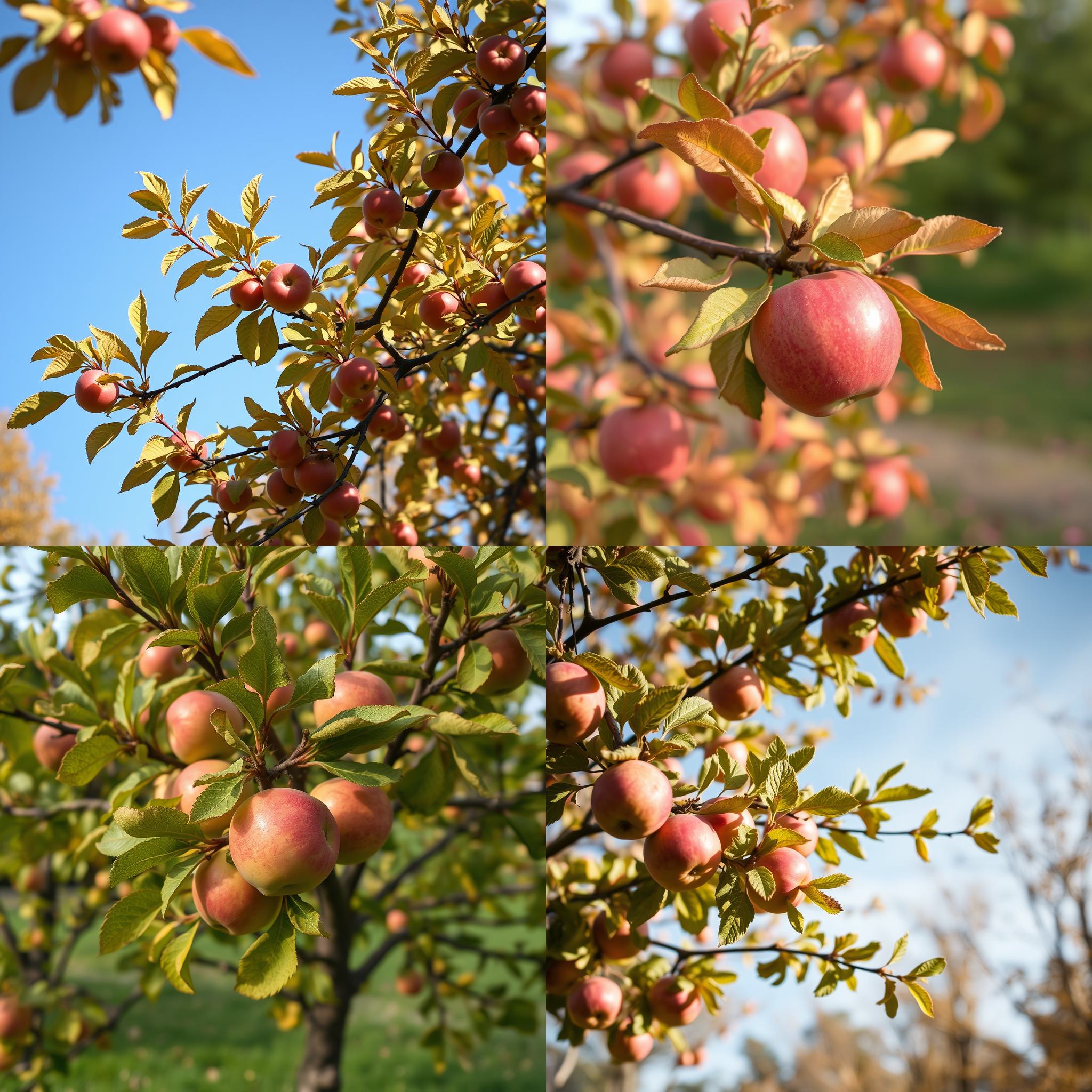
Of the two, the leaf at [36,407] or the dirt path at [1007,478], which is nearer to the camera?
the leaf at [36,407]

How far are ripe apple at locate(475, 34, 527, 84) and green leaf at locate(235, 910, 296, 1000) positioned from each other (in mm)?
743

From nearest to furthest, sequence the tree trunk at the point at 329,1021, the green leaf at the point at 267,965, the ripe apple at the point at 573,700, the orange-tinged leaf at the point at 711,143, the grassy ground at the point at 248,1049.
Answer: the orange-tinged leaf at the point at 711,143 → the green leaf at the point at 267,965 → the ripe apple at the point at 573,700 → the tree trunk at the point at 329,1021 → the grassy ground at the point at 248,1049

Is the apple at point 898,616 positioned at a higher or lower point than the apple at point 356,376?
higher

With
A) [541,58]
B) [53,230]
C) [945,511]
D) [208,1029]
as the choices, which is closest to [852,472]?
[541,58]

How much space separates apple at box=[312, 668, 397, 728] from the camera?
727 mm

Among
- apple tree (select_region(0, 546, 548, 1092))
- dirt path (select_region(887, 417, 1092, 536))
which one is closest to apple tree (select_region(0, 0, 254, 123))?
apple tree (select_region(0, 546, 548, 1092))

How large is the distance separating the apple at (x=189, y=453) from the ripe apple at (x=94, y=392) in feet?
0.21

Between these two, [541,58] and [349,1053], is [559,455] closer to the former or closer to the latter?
[541,58]

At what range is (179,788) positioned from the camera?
2.43ft

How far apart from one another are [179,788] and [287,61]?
776 mm

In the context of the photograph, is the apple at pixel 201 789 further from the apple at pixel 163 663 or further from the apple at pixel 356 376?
the apple at pixel 356 376

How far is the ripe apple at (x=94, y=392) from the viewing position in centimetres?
76

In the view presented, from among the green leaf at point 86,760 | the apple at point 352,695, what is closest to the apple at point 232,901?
the apple at point 352,695

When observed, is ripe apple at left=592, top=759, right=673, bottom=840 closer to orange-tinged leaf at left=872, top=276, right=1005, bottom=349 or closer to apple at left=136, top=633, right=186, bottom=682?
orange-tinged leaf at left=872, top=276, right=1005, bottom=349
